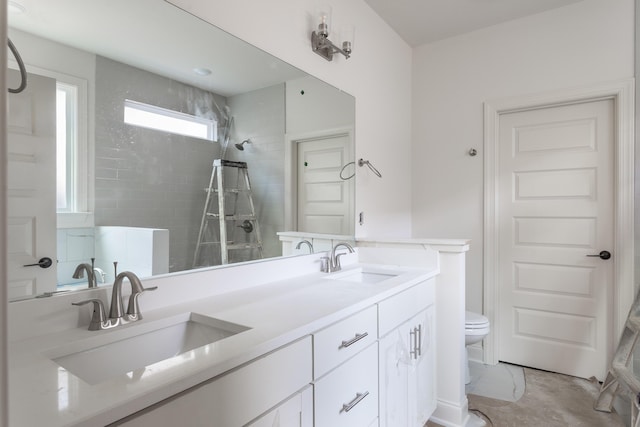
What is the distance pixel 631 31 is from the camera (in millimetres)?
2461

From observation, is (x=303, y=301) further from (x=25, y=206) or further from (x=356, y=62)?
(x=356, y=62)

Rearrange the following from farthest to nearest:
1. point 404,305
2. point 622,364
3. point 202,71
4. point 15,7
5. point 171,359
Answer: point 622,364 → point 404,305 → point 202,71 → point 15,7 → point 171,359

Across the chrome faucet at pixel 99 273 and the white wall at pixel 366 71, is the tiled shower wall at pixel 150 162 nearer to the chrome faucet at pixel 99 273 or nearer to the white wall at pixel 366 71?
the chrome faucet at pixel 99 273

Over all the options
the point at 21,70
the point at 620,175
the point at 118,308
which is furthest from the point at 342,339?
the point at 620,175

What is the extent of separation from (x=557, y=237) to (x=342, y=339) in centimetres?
229

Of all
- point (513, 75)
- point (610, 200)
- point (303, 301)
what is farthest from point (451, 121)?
point (303, 301)

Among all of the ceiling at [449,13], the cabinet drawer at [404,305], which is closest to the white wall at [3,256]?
the cabinet drawer at [404,305]

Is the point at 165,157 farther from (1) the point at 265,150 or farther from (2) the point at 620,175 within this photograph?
(2) the point at 620,175

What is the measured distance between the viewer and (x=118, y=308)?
1.07m

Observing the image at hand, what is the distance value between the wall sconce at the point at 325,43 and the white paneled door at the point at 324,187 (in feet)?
1.60

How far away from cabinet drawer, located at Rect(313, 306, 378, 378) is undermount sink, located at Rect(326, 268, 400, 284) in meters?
0.57

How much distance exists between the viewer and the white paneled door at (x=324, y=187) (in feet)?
6.66

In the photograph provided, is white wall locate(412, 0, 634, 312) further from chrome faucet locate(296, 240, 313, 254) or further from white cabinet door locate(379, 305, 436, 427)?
chrome faucet locate(296, 240, 313, 254)

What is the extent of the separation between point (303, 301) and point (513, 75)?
2619 mm
